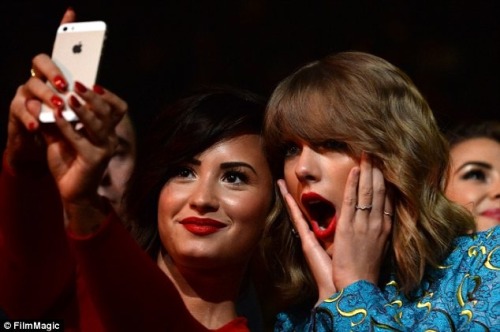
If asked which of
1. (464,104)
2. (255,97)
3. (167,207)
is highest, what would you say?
(255,97)

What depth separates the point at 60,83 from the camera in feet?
5.16

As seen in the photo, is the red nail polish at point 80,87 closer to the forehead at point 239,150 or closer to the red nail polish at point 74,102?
the red nail polish at point 74,102

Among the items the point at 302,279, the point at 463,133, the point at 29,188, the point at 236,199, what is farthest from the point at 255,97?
the point at 463,133

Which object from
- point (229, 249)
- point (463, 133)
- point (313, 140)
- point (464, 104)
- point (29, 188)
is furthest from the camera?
point (464, 104)

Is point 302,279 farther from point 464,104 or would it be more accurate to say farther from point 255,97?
point 464,104

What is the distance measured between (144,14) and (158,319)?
217 cm

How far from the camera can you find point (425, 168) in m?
2.02

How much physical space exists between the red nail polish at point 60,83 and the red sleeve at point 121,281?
0.77 ft

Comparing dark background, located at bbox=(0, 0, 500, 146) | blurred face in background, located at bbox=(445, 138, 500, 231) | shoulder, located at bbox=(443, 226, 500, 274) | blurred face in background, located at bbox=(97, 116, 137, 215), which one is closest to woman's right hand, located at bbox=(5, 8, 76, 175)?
shoulder, located at bbox=(443, 226, 500, 274)

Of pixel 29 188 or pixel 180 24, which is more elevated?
pixel 29 188

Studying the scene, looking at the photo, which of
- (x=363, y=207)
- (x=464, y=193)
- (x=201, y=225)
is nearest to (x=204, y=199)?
(x=201, y=225)

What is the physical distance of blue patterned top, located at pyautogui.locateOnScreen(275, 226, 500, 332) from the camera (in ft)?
5.93

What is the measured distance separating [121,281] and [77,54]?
403 mm

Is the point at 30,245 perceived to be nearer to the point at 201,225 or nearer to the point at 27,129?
the point at 27,129
